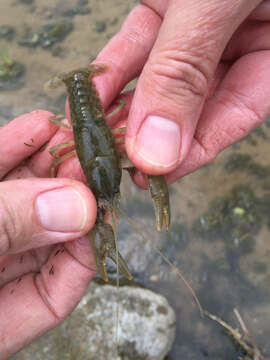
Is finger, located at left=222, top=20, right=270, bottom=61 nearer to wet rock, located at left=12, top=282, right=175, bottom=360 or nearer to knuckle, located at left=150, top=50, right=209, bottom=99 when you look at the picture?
knuckle, located at left=150, top=50, right=209, bottom=99

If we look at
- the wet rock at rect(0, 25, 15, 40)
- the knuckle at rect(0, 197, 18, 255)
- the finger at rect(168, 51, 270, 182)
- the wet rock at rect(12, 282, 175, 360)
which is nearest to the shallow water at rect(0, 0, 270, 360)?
the wet rock at rect(12, 282, 175, 360)

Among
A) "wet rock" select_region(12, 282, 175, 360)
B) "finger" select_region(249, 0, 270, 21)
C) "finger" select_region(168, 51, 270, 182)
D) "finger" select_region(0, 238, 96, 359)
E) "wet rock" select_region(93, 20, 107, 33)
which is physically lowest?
"wet rock" select_region(12, 282, 175, 360)

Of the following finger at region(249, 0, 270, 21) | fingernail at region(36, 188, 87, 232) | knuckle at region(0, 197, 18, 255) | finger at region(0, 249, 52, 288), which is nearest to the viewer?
knuckle at region(0, 197, 18, 255)

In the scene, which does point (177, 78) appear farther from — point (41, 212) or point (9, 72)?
point (9, 72)

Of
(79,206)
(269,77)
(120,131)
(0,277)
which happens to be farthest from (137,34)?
(0,277)

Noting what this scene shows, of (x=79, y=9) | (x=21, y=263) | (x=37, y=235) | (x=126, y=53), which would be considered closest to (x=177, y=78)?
(x=126, y=53)

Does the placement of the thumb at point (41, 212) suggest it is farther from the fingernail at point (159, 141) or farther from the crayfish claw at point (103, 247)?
the fingernail at point (159, 141)

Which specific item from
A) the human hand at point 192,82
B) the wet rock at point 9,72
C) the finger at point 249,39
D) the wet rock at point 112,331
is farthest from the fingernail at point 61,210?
the wet rock at point 9,72
